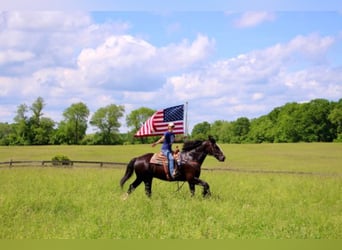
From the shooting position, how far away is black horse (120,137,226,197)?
15.8m

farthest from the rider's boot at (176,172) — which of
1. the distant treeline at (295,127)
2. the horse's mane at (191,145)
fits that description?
the distant treeline at (295,127)

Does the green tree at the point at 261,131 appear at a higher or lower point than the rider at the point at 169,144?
higher

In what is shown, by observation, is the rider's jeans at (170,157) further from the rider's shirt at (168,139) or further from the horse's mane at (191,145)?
the horse's mane at (191,145)

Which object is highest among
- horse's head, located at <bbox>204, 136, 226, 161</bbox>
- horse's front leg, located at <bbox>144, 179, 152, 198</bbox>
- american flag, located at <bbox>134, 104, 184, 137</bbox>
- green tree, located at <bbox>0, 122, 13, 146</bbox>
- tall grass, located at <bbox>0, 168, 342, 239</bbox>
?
green tree, located at <bbox>0, 122, 13, 146</bbox>

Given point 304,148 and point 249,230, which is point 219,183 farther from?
point 304,148

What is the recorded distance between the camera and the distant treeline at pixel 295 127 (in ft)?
237

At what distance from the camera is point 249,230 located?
35.8ft

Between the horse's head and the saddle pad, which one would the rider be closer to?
the saddle pad

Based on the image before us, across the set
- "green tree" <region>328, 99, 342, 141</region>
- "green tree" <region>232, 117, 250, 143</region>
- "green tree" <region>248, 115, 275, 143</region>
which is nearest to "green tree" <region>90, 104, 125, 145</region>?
"green tree" <region>232, 117, 250, 143</region>

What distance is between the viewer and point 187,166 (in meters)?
15.8

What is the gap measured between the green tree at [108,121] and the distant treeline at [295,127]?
15.9 m

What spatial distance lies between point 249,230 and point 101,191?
7827mm

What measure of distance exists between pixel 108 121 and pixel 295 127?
112 ft

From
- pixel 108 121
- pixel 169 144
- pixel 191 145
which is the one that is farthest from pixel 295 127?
pixel 169 144
